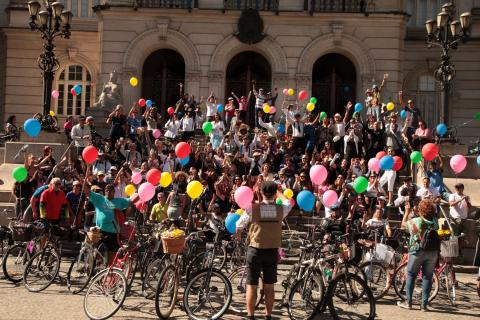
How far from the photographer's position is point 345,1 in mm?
30969

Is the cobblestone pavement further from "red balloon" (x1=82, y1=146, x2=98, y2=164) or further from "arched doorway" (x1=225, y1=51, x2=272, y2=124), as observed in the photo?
"arched doorway" (x1=225, y1=51, x2=272, y2=124)

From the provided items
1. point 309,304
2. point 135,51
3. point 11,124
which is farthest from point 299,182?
point 135,51

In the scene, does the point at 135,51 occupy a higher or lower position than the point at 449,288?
higher

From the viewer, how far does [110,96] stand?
91.8ft

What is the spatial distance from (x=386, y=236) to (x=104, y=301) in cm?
635

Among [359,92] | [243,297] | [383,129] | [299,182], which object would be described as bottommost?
[243,297]

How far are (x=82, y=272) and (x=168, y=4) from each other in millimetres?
20150

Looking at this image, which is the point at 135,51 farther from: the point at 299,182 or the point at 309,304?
the point at 309,304

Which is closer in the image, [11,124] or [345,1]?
[11,124]

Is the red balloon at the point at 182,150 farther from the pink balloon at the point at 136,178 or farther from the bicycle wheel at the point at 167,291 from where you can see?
the bicycle wheel at the point at 167,291

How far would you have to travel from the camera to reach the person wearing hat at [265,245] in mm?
10062

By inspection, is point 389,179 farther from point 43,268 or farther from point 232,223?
point 43,268

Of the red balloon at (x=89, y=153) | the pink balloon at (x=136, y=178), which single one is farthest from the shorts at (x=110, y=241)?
the pink balloon at (x=136, y=178)

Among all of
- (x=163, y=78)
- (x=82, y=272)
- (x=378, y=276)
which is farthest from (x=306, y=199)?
(x=163, y=78)
